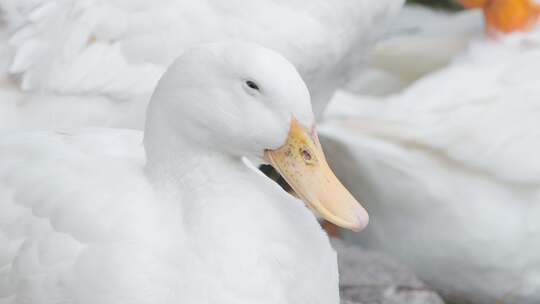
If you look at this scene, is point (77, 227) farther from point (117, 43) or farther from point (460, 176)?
point (460, 176)

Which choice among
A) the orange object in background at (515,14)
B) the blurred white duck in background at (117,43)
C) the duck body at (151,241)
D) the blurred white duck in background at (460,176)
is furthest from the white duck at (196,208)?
the orange object in background at (515,14)

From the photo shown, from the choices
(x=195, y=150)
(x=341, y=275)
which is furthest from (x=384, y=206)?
(x=195, y=150)

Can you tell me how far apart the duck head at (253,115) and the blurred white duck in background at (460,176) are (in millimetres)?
1372

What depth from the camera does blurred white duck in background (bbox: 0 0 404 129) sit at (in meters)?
3.38

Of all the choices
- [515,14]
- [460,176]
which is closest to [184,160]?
[460,176]

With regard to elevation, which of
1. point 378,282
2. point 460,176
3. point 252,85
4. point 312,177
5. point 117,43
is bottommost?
point 378,282

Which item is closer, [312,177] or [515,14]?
[312,177]

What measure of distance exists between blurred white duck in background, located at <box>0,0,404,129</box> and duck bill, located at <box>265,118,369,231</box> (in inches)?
35.0

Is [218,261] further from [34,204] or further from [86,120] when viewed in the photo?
[86,120]

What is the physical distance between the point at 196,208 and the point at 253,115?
255mm

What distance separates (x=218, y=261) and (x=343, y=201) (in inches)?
11.2

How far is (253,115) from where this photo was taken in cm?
252

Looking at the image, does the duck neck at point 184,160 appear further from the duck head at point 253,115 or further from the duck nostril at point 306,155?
the duck nostril at point 306,155

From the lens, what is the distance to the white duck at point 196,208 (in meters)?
2.52
